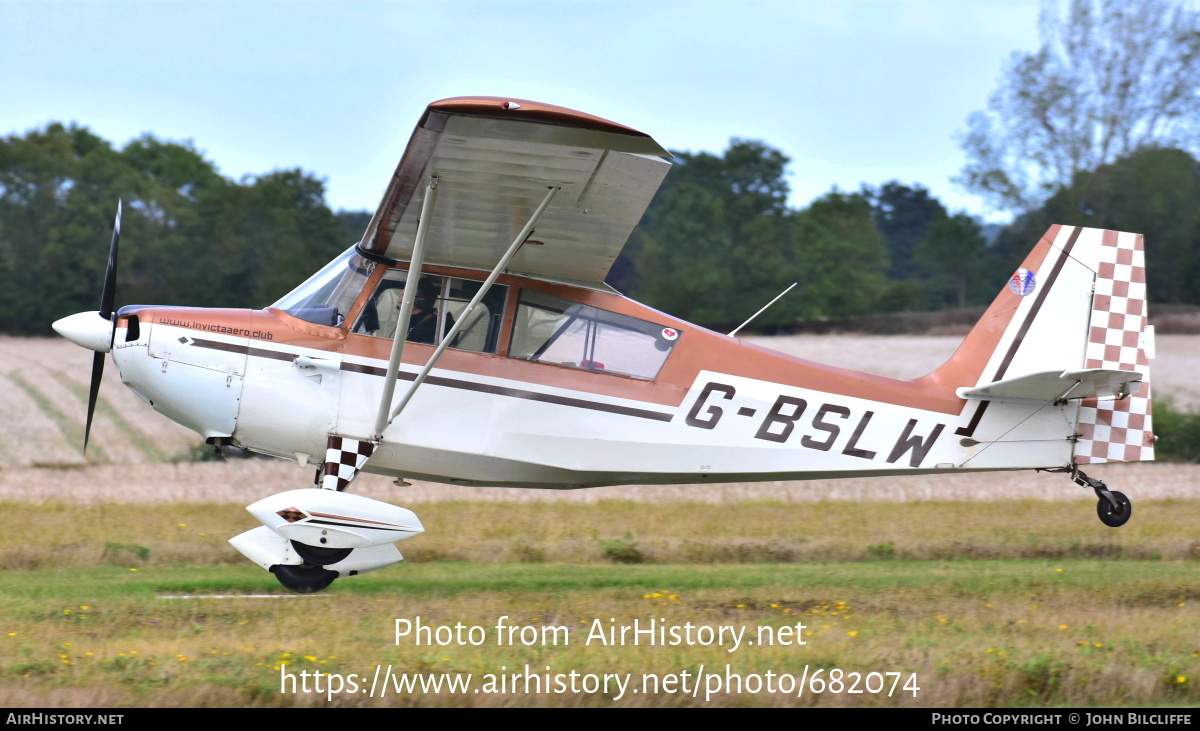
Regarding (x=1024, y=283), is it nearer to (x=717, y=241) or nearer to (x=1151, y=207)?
(x=1151, y=207)

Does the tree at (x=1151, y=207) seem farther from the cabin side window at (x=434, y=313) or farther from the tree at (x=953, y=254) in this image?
the cabin side window at (x=434, y=313)

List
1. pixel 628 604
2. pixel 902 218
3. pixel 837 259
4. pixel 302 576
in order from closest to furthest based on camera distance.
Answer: pixel 628 604
pixel 302 576
pixel 837 259
pixel 902 218

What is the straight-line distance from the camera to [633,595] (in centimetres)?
762

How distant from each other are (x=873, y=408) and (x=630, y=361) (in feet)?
6.19

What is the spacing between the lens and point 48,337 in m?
31.6

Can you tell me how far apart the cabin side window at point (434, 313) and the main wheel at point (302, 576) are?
170 centimetres

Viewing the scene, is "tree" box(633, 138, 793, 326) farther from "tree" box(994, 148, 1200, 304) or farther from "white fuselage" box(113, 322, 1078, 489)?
"white fuselage" box(113, 322, 1078, 489)

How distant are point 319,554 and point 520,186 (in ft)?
9.19

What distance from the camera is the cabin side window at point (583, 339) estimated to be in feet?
26.6

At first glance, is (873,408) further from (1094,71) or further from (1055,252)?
(1094,71)

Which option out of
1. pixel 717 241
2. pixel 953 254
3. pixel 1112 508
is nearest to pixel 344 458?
pixel 1112 508

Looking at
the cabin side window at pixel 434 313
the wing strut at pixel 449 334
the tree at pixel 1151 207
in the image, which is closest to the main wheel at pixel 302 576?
the wing strut at pixel 449 334

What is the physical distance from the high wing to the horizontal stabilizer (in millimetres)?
3053

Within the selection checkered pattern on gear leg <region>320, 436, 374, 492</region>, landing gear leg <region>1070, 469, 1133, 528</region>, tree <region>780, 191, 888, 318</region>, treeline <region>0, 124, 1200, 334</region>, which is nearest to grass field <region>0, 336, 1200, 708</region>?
landing gear leg <region>1070, 469, 1133, 528</region>
